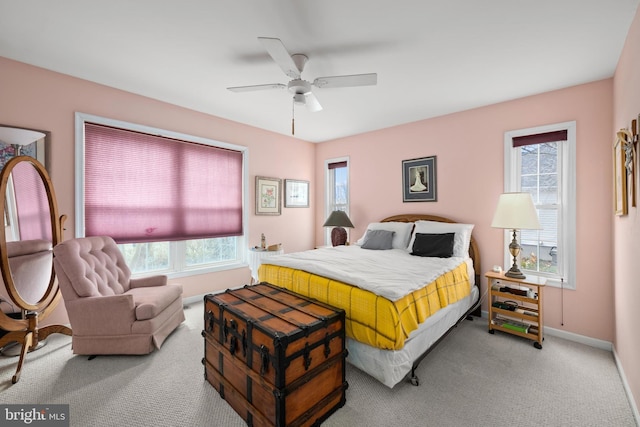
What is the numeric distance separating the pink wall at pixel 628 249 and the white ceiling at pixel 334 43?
24cm

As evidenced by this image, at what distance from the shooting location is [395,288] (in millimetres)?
2014

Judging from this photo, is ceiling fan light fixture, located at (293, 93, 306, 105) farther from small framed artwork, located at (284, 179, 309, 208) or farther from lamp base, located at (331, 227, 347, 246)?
lamp base, located at (331, 227, 347, 246)

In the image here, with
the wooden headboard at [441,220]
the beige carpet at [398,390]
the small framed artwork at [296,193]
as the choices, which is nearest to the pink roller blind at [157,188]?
the small framed artwork at [296,193]

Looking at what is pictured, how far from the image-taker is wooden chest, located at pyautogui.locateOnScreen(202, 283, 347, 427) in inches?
61.2

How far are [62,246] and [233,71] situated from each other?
2.24 m

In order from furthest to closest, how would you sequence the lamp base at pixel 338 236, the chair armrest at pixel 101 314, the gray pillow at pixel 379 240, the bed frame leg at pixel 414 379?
the lamp base at pixel 338 236, the gray pillow at pixel 379 240, the chair armrest at pixel 101 314, the bed frame leg at pixel 414 379

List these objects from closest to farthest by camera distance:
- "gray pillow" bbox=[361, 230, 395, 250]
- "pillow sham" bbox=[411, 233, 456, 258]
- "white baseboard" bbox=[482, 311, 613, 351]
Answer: "white baseboard" bbox=[482, 311, 613, 351]
"pillow sham" bbox=[411, 233, 456, 258]
"gray pillow" bbox=[361, 230, 395, 250]

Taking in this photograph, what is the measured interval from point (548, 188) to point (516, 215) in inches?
31.2

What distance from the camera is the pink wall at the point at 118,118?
8.64 feet

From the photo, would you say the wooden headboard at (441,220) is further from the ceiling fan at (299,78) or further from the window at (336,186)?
the ceiling fan at (299,78)

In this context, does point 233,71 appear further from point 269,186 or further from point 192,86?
point 269,186

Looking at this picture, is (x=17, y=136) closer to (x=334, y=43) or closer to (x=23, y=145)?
(x=23, y=145)

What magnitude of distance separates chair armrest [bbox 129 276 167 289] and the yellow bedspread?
59.3 inches

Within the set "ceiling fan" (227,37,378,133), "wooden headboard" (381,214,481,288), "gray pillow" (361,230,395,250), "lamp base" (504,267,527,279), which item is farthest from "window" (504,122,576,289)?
"ceiling fan" (227,37,378,133)
